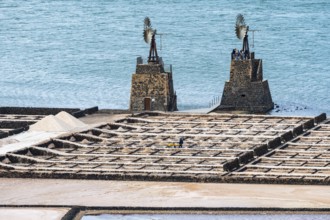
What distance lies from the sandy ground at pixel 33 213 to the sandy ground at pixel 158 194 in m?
2.09

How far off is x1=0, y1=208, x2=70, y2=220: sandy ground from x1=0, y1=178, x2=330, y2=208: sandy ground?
209cm

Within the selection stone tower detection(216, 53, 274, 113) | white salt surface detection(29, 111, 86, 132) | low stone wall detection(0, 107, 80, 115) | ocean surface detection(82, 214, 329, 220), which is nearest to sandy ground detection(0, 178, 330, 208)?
ocean surface detection(82, 214, 329, 220)

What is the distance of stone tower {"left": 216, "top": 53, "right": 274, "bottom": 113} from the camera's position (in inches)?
5576

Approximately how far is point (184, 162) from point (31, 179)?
390 inches

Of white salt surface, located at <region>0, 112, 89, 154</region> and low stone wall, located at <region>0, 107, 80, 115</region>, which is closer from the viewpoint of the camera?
white salt surface, located at <region>0, 112, 89, 154</region>

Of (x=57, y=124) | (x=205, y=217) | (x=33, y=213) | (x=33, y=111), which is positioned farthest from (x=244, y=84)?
(x=205, y=217)

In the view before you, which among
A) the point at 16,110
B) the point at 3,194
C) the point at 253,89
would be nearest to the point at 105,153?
the point at 3,194

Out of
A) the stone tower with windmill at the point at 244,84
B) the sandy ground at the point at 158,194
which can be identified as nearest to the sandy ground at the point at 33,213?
the sandy ground at the point at 158,194

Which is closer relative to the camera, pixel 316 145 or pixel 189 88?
pixel 316 145

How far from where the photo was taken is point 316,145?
103 meters

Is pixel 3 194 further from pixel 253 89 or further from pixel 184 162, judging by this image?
pixel 253 89

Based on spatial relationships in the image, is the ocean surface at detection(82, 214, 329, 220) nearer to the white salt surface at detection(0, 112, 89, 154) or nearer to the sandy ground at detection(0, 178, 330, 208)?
the sandy ground at detection(0, 178, 330, 208)

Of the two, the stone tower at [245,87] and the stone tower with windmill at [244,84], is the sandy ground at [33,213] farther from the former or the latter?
the stone tower at [245,87]

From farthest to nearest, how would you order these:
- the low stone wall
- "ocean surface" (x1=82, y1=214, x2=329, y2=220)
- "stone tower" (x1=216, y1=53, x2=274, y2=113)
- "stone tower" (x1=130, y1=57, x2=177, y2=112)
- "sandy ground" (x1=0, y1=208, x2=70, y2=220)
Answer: "stone tower" (x1=216, y1=53, x2=274, y2=113) → "stone tower" (x1=130, y1=57, x2=177, y2=112) → the low stone wall → "sandy ground" (x1=0, y1=208, x2=70, y2=220) → "ocean surface" (x1=82, y1=214, x2=329, y2=220)
